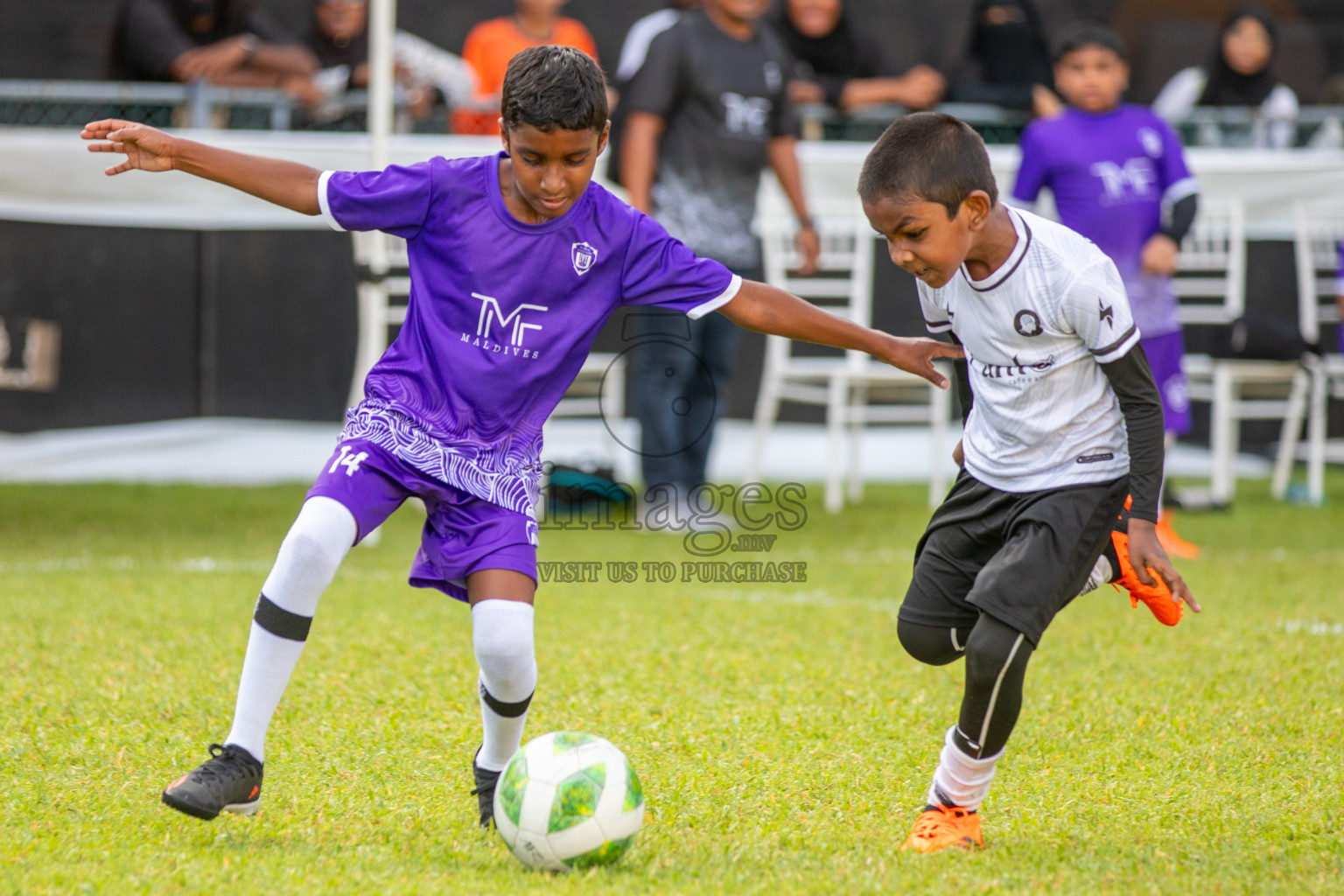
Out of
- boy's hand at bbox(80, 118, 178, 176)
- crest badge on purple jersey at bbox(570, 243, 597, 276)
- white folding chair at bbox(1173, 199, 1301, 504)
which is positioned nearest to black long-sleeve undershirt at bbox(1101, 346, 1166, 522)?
crest badge on purple jersey at bbox(570, 243, 597, 276)

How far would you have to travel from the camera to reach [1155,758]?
3170 mm

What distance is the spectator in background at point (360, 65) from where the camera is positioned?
26.6 ft

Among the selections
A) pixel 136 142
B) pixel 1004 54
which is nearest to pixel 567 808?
pixel 136 142

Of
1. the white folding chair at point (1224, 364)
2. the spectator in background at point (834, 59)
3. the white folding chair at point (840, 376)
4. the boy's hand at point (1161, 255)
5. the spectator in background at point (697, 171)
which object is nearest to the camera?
the boy's hand at point (1161, 255)

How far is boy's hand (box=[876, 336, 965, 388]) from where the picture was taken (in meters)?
2.79

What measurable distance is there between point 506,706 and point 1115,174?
4184 mm

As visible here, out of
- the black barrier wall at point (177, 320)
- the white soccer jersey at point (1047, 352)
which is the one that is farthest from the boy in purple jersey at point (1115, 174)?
the black barrier wall at point (177, 320)

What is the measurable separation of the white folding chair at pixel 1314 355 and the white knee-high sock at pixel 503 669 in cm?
624

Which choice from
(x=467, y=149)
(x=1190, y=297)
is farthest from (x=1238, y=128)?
(x=467, y=149)

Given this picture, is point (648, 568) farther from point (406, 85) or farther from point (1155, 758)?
point (406, 85)

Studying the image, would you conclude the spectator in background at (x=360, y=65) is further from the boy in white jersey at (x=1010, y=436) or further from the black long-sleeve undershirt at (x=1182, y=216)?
the boy in white jersey at (x=1010, y=436)

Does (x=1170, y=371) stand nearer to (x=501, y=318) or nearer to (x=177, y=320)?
(x=501, y=318)

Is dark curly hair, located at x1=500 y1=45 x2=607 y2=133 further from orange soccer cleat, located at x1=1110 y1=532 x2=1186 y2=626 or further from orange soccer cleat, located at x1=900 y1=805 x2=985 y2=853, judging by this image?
orange soccer cleat, located at x1=900 y1=805 x2=985 y2=853

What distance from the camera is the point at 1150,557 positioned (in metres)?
2.38
